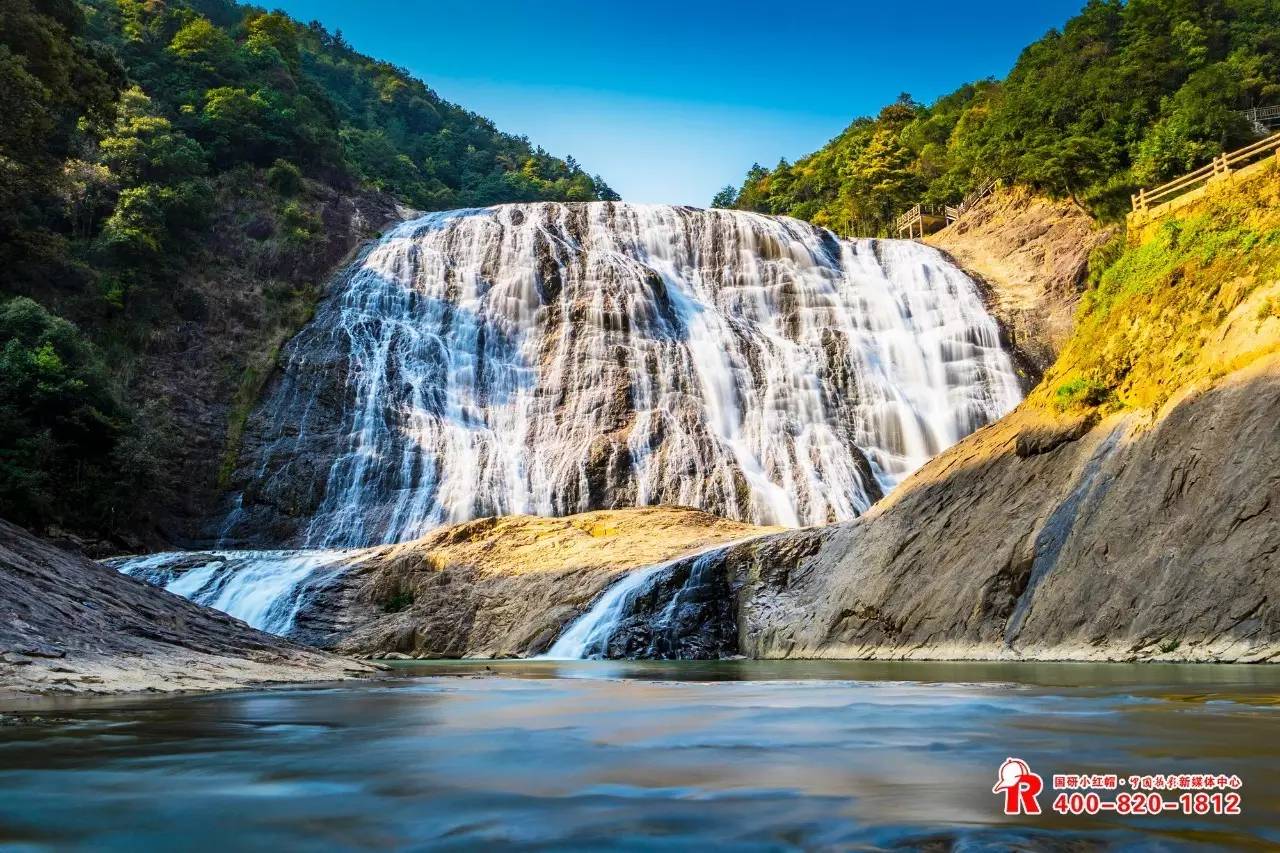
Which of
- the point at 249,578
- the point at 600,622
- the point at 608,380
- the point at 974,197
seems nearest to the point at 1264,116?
the point at 974,197

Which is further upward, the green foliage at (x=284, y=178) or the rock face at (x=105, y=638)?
the green foliage at (x=284, y=178)

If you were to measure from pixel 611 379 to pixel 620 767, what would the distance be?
30.7 metres

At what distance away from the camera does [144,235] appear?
38.0 m

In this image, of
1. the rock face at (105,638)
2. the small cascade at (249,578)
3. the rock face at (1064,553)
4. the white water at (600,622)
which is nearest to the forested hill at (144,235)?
the small cascade at (249,578)

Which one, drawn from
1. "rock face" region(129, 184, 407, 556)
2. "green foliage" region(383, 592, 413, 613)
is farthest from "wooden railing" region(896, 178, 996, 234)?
"green foliage" region(383, 592, 413, 613)

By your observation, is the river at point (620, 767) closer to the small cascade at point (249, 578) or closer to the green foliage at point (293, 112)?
the small cascade at point (249, 578)

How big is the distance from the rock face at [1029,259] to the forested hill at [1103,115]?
1.09m

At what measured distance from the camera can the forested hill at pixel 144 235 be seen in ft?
75.1

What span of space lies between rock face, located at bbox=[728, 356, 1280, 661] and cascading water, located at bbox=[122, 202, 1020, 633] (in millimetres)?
12802

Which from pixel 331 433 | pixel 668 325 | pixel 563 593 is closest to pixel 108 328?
pixel 331 433

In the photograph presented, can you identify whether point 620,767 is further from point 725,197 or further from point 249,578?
point 725,197

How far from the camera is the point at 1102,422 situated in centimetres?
1441

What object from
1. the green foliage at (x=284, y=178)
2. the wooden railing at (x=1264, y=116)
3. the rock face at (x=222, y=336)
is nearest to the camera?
the rock face at (x=222, y=336)

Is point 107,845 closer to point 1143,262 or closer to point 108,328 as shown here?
point 1143,262
